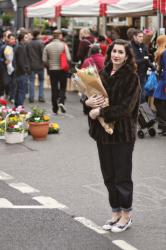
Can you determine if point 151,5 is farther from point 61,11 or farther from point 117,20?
point 117,20

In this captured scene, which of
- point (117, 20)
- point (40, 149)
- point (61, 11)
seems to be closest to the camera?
point (40, 149)

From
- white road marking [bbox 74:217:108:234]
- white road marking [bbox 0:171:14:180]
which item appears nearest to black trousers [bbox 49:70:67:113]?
white road marking [bbox 0:171:14:180]

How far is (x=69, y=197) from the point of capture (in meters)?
7.77

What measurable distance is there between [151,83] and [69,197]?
626 cm

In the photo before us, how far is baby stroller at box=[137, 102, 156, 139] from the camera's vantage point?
1211 cm

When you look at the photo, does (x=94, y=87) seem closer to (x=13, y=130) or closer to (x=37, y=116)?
(x=13, y=130)

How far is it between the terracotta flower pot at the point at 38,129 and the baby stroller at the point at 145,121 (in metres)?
1.73

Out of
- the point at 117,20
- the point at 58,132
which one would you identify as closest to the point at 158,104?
the point at 58,132

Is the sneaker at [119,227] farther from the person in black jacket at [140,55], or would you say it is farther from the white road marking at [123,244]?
the person in black jacket at [140,55]

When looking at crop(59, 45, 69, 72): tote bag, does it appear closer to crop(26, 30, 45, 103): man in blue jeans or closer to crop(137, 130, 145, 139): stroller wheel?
crop(26, 30, 45, 103): man in blue jeans

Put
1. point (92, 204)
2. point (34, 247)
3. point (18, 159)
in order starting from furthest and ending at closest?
point (18, 159) < point (92, 204) < point (34, 247)

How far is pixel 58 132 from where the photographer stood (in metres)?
12.9

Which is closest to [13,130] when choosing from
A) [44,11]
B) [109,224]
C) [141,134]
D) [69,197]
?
[141,134]

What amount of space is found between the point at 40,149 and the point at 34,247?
531 centimetres
